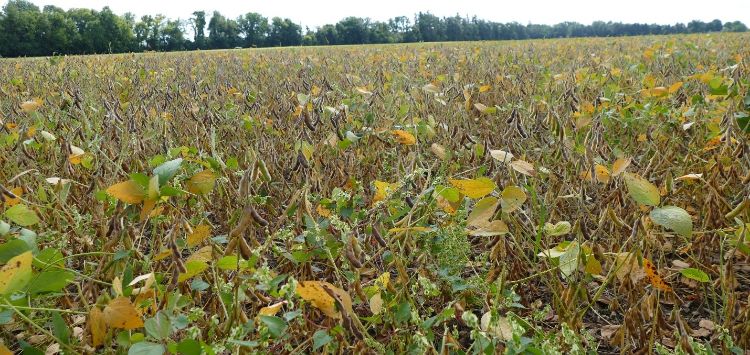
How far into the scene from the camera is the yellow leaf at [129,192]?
3.28 feet

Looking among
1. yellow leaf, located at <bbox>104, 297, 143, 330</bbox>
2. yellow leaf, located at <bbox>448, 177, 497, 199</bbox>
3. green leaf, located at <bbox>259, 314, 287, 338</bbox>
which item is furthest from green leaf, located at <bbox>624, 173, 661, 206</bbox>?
yellow leaf, located at <bbox>104, 297, 143, 330</bbox>

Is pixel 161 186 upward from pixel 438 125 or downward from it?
upward

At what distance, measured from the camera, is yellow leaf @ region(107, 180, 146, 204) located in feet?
3.28

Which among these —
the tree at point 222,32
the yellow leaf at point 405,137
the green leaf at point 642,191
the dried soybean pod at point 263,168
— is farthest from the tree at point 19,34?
the green leaf at point 642,191

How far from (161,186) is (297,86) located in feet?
12.0

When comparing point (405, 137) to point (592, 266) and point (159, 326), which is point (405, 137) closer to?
point (592, 266)

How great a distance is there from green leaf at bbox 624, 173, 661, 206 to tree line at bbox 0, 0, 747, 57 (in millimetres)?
17949

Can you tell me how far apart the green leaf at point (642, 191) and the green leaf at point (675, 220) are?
30 millimetres

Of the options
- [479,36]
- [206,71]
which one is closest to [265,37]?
[479,36]

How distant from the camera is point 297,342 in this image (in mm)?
1325

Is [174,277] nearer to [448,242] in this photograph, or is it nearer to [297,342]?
[297,342]

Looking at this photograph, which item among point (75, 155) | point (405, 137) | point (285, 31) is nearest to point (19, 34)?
point (285, 31)

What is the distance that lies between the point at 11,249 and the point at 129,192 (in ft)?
0.82

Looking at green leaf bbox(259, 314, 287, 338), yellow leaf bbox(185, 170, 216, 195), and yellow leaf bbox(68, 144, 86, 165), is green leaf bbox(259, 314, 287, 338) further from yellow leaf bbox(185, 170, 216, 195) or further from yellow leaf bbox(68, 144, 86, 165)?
yellow leaf bbox(68, 144, 86, 165)
